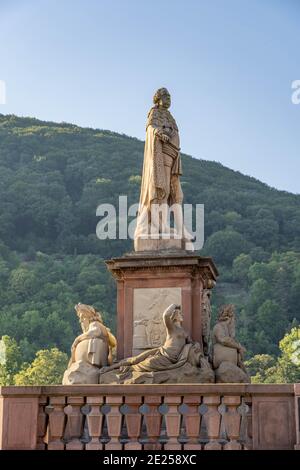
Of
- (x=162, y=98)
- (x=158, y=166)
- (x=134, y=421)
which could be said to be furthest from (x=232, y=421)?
(x=162, y=98)

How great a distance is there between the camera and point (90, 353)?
17.3 metres

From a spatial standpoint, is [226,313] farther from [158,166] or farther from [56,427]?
[56,427]

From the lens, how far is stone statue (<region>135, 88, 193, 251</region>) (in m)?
18.7

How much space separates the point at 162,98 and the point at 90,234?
111547mm

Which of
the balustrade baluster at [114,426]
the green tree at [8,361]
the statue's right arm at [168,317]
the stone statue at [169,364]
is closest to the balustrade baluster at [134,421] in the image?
the balustrade baluster at [114,426]

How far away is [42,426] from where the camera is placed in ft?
40.7

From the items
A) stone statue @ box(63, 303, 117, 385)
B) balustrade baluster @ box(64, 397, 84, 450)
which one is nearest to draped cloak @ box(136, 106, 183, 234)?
stone statue @ box(63, 303, 117, 385)

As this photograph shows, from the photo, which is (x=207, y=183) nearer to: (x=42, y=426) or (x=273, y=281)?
(x=273, y=281)

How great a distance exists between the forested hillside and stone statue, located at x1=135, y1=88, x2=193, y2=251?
65019 mm

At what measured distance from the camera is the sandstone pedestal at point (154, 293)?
1770 cm

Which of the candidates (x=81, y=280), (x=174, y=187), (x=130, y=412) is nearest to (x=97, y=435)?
(x=130, y=412)

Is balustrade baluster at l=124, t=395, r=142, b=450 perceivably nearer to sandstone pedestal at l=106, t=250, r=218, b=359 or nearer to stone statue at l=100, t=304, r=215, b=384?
stone statue at l=100, t=304, r=215, b=384

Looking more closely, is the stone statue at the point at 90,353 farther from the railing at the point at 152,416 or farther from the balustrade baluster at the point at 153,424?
the balustrade baluster at the point at 153,424
